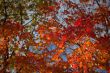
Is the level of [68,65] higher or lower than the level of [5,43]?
lower

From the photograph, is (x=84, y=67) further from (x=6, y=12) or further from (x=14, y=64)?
(x=6, y=12)

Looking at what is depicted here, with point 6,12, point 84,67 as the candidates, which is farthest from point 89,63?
point 6,12

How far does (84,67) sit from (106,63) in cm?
182

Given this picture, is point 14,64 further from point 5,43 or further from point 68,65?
point 68,65

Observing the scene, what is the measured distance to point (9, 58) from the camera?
2961 centimetres

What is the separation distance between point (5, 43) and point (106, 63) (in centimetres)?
760

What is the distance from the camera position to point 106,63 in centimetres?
2817

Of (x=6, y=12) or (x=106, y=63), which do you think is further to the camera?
(x=6, y=12)

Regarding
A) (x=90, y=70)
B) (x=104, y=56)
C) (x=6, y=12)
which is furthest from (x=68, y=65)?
(x=6, y=12)

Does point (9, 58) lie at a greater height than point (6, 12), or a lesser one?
lesser

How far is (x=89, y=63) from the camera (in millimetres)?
29297

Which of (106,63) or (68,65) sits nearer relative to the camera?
(106,63)

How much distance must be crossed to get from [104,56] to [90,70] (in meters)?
2.39

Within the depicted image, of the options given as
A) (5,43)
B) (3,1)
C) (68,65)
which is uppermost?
(3,1)
